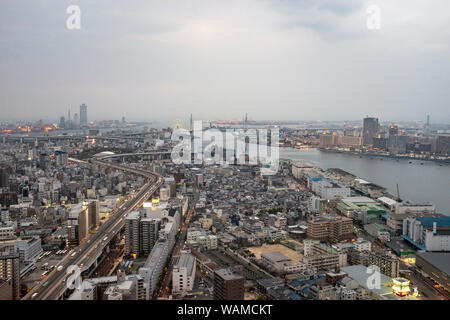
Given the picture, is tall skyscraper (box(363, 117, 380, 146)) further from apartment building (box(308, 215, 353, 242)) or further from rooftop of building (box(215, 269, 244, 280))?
rooftop of building (box(215, 269, 244, 280))

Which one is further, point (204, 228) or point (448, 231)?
point (204, 228)

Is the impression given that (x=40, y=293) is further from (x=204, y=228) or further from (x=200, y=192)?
(x=200, y=192)

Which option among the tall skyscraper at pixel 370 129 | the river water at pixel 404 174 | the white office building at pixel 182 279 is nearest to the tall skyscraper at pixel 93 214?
the white office building at pixel 182 279
